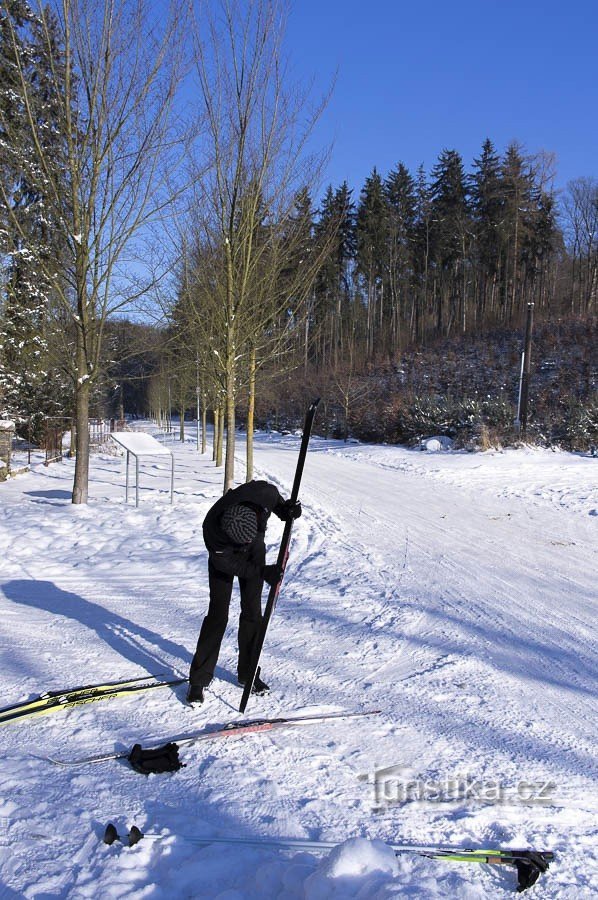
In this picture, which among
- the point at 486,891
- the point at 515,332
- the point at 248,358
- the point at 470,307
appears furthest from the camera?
the point at 470,307

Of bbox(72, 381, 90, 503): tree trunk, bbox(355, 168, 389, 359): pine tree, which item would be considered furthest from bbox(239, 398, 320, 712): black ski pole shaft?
bbox(355, 168, 389, 359): pine tree

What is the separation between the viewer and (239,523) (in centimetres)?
395

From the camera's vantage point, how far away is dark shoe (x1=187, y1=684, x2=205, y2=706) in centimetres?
410

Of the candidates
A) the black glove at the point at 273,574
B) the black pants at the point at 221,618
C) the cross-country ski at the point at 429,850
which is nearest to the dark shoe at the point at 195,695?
the black pants at the point at 221,618

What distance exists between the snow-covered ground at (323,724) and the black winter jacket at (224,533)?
93 centimetres

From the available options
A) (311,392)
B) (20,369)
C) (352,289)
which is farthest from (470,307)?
(20,369)

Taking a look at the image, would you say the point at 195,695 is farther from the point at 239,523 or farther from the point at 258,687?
the point at 239,523

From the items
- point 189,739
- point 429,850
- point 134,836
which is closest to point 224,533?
point 189,739

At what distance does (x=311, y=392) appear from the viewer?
154ft

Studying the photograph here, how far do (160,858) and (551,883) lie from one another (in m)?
1.59

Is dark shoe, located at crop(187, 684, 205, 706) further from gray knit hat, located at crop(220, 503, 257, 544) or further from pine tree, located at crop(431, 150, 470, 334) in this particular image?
pine tree, located at crop(431, 150, 470, 334)

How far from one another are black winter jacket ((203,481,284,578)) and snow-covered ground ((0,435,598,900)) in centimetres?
93

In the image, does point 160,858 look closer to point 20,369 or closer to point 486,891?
point 486,891

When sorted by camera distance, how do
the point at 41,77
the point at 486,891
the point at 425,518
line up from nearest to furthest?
the point at 486,891, the point at 41,77, the point at 425,518
